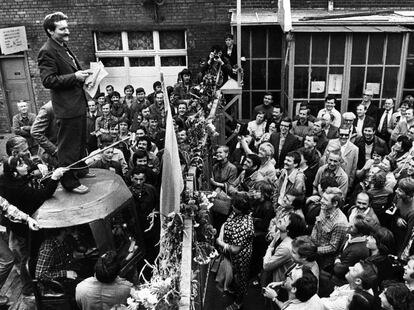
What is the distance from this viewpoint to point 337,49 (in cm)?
980

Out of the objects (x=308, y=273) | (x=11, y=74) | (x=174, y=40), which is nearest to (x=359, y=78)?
(x=174, y=40)

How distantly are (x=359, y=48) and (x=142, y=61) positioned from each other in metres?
5.44

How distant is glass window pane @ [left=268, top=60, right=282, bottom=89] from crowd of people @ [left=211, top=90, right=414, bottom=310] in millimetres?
3772

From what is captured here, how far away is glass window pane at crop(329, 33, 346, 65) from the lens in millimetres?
9703

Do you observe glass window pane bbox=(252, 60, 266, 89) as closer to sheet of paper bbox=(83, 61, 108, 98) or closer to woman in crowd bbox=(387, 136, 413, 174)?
woman in crowd bbox=(387, 136, 413, 174)

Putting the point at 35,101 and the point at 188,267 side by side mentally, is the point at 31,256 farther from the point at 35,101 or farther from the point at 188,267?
the point at 35,101

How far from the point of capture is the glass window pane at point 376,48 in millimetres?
9641

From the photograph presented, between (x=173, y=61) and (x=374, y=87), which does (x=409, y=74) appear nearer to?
(x=374, y=87)

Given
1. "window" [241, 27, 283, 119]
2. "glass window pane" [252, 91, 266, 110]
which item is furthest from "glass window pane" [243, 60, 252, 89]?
"glass window pane" [252, 91, 266, 110]

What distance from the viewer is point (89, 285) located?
12.6 ft

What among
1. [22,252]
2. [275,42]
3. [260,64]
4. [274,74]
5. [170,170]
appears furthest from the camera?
[274,74]

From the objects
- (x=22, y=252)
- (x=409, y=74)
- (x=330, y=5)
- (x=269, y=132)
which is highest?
(x=330, y=5)

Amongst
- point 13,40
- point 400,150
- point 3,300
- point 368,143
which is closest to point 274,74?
point 368,143

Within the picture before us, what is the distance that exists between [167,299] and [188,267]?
0.48 meters
